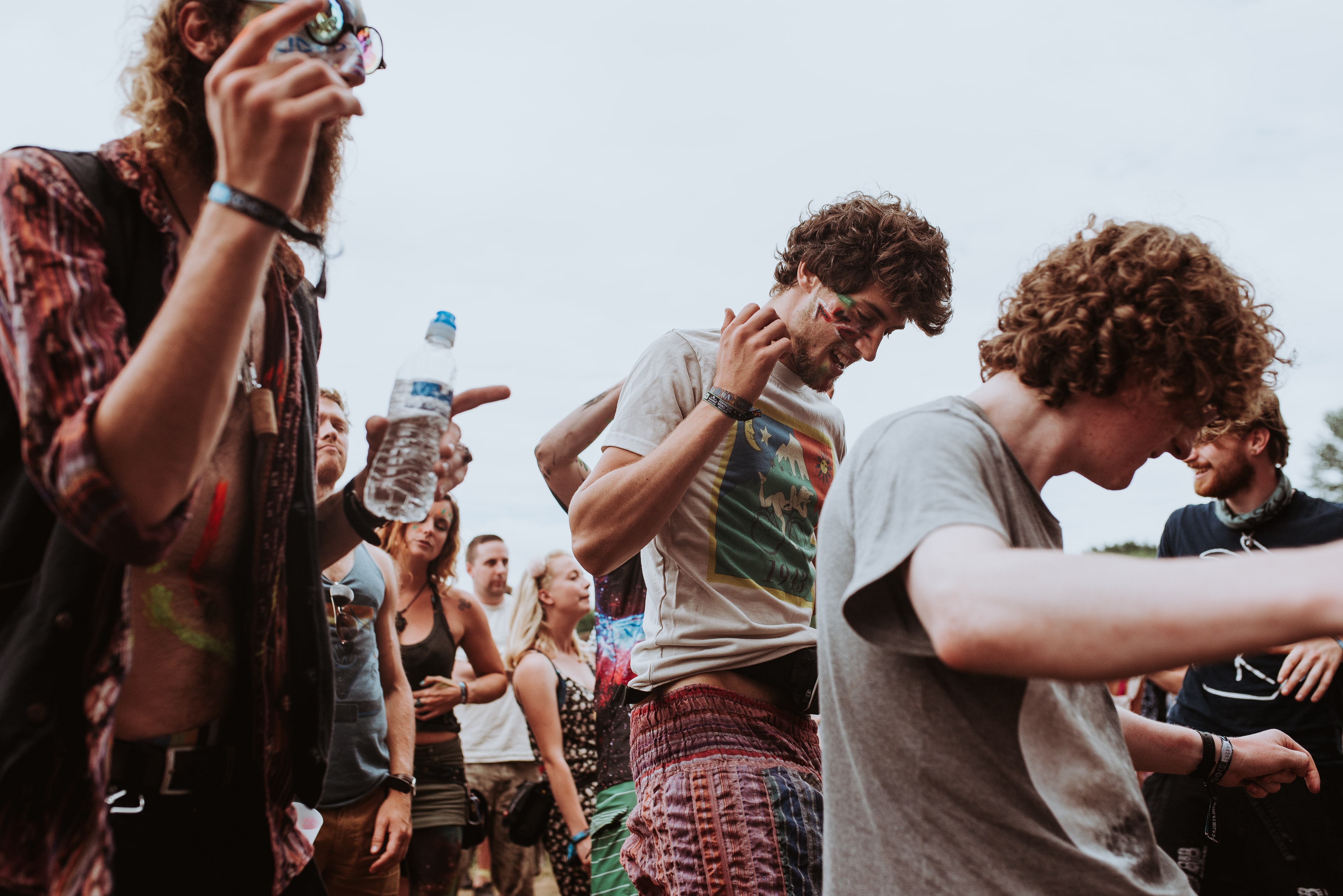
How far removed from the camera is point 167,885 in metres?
1.41

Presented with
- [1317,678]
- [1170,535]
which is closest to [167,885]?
[1317,678]

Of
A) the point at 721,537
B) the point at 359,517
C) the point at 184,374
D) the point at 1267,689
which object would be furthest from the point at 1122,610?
the point at 1267,689

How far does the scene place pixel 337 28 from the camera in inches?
56.9

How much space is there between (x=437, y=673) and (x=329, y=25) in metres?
3.85

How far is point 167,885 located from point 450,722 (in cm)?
337

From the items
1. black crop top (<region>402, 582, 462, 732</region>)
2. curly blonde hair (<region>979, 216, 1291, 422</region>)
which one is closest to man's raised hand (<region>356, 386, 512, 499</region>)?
curly blonde hair (<region>979, 216, 1291, 422</region>)

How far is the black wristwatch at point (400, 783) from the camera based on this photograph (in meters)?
3.32

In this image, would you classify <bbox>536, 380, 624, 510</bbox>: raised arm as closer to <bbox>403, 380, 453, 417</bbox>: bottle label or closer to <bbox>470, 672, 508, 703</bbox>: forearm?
<bbox>470, 672, 508, 703</bbox>: forearm

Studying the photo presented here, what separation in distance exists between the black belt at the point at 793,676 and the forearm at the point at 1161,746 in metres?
0.67

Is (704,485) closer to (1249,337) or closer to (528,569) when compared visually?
(1249,337)

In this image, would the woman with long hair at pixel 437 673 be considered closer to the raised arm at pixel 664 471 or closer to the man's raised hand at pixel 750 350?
the raised arm at pixel 664 471

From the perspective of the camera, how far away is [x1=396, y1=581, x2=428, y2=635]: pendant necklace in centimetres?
488

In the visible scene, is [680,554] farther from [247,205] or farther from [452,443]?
[247,205]

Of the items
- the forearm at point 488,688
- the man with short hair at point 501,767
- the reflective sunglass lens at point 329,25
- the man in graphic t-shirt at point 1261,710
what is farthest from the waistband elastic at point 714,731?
the man with short hair at point 501,767
